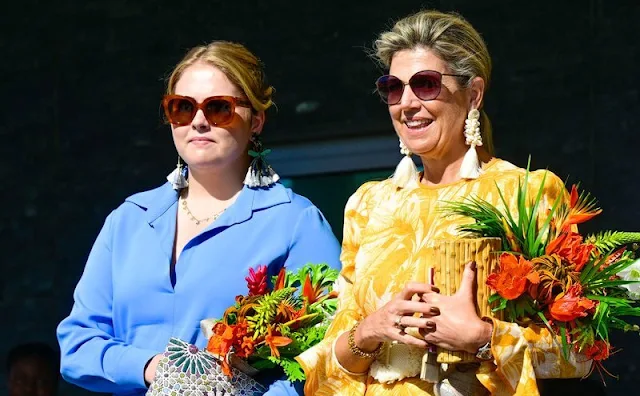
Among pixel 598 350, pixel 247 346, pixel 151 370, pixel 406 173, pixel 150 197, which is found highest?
pixel 406 173

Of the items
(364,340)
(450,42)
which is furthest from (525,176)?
(364,340)

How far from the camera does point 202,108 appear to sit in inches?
179

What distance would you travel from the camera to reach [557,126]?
19.5 feet

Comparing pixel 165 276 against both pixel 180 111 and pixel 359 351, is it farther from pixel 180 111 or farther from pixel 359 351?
pixel 359 351

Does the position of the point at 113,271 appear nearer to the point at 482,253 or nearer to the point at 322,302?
the point at 322,302

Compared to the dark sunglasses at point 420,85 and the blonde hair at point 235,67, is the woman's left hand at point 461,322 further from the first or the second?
the blonde hair at point 235,67

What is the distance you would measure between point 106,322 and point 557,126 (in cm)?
221

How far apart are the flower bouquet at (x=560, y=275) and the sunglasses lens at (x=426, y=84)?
0.37 meters

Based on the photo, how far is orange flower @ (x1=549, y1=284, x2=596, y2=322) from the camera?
3518 mm

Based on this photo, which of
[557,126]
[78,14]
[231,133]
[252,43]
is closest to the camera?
[231,133]

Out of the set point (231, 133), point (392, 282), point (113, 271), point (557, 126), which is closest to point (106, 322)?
point (113, 271)

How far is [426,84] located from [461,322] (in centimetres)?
73

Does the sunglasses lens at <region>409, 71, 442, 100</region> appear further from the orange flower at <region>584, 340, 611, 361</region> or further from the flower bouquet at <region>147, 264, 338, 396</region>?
the orange flower at <region>584, 340, 611, 361</region>

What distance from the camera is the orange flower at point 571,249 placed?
11.7 ft
